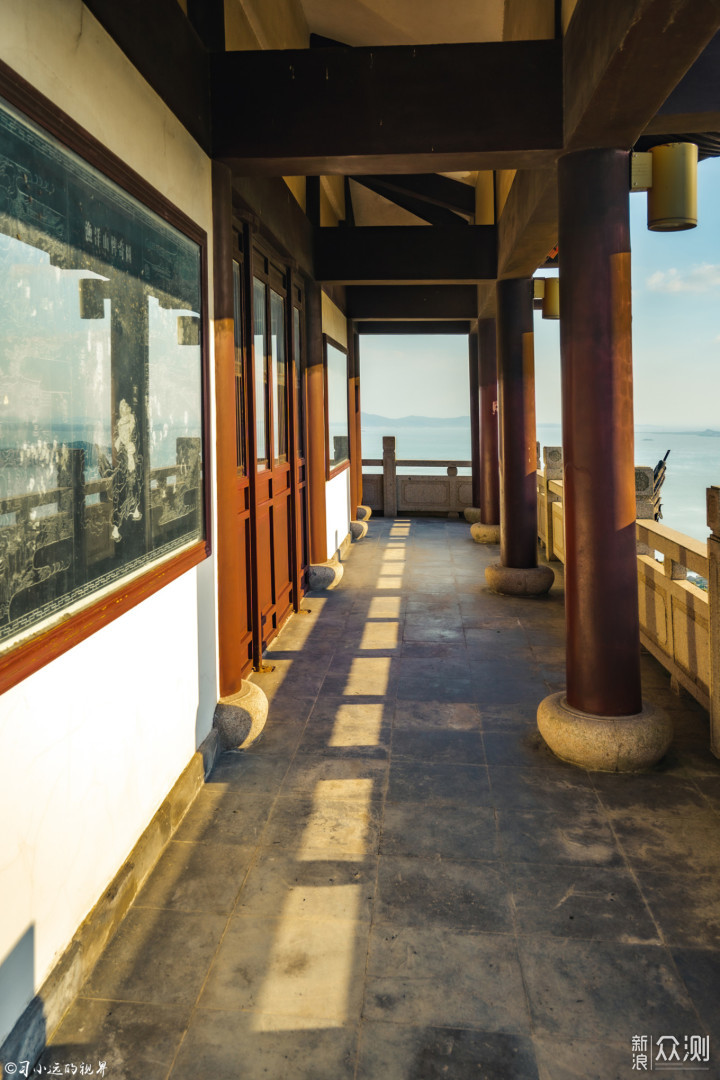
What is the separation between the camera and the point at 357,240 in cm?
696

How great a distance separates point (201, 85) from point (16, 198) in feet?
6.71

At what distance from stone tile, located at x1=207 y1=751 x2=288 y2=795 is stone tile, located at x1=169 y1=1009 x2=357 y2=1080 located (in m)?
1.32

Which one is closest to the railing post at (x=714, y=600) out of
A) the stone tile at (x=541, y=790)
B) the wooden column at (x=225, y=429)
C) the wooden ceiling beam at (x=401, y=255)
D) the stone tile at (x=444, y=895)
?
the stone tile at (x=541, y=790)

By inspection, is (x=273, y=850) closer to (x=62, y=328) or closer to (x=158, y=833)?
(x=158, y=833)

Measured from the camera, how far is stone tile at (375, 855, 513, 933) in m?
2.42

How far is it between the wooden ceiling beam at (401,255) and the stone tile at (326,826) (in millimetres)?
5079

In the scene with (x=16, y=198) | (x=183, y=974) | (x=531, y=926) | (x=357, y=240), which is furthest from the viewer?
(x=357, y=240)

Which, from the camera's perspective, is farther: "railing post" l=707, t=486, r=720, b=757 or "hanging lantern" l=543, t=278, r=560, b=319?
"hanging lantern" l=543, t=278, r=560, b=319

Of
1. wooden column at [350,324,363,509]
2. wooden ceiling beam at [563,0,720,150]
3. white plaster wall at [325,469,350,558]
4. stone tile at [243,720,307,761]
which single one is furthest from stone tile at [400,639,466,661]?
wooden column at [350,324,363,509]

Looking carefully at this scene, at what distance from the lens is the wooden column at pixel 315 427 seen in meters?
7.09

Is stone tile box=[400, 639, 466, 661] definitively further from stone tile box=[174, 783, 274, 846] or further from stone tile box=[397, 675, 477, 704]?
stone tile box=[174, 783, 274, 846]

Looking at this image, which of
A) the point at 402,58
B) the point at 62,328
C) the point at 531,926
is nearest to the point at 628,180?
the point at 402,58

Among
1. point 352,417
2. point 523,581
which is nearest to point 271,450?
point 523,581

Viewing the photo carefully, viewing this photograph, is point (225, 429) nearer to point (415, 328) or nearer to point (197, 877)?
point (197, 877)
